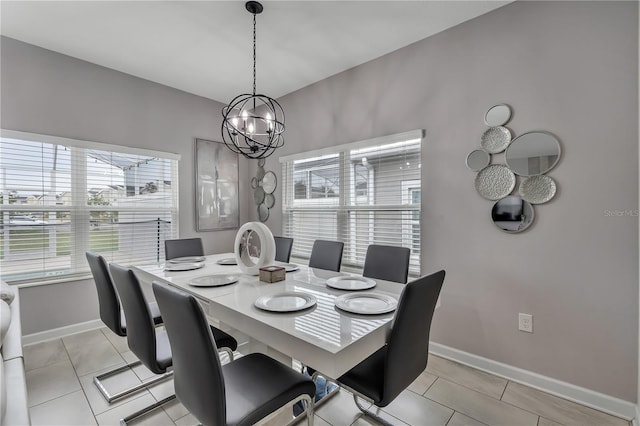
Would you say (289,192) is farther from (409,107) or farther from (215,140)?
(409,107)

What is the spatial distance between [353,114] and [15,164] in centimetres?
318

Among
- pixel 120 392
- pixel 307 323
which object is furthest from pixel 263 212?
pixel 307 323

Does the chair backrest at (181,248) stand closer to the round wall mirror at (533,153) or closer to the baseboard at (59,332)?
the baseboard at (59,332)

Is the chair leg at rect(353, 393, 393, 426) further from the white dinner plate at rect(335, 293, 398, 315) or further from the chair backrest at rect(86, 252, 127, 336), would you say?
the chair backrest at rect(86, 252, 127, 336)

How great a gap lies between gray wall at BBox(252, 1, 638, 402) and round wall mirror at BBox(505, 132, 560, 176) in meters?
0.06

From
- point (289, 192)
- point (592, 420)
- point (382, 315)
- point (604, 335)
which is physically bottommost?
point (592, 420)

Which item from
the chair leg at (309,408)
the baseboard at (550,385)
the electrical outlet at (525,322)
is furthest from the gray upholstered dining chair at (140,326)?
the electrical outlet at (525,322)

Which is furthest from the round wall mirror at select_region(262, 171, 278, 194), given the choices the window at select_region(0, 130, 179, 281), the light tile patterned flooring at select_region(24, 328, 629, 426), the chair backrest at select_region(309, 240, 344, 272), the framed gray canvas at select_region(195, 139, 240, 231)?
the light tile patterned flooring at select_region(24, 328, 629, 426)

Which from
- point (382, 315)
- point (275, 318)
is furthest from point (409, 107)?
point (275, 318)

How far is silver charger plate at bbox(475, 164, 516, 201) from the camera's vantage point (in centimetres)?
215

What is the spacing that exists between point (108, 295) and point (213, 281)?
2.20 feet

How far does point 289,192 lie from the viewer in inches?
152

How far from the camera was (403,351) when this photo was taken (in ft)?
4.16

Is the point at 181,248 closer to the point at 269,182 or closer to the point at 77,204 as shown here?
the point at 77,204
